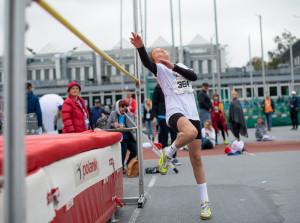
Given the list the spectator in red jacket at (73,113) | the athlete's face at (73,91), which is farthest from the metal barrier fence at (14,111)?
the athlete's face at (73,91)

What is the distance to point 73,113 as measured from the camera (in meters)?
5.73

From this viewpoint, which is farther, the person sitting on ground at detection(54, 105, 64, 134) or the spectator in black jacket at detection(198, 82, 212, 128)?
the spectator in black jacket at detection(198, 82, 212, 128)

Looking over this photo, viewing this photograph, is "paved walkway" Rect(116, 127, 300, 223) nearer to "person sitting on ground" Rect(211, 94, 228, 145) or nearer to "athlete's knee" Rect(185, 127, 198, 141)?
"athlete's knee" Rect(185, 127, 198, 141)

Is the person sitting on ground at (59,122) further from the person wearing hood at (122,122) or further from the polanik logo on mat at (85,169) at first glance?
the polanik logo on mat at (85,169)

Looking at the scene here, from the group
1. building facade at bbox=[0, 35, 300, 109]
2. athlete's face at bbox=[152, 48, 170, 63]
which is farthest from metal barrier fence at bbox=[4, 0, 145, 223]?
building facade at bbox=[0, 35, 300, 109]

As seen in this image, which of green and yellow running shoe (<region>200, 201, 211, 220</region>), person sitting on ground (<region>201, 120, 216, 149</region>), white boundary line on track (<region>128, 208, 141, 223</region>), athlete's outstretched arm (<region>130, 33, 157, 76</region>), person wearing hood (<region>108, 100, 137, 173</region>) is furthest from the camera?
person sitting on ground (<region>201, 120, 216, 149</region>)

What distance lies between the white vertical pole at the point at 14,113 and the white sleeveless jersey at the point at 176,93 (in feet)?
8.48

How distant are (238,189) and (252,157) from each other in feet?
13.3

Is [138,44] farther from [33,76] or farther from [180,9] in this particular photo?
[33,76]

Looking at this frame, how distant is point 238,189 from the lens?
5156mm

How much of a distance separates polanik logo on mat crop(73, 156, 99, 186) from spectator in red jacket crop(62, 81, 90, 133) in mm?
2617

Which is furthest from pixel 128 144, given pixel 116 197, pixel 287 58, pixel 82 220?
pixel 287 58

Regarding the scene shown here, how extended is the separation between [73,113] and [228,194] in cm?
264

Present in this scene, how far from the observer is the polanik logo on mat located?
2.55 metres
